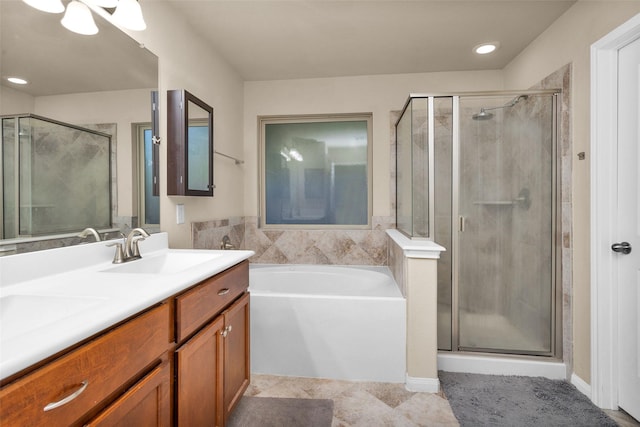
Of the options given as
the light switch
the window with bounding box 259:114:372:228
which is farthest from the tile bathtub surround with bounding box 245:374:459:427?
the window with bounding box 259:114:372:228

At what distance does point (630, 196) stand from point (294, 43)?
2290 millimetres

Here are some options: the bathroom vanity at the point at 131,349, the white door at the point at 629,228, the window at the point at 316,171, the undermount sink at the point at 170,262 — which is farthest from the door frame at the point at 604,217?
the undermount sink at the point at 170,262

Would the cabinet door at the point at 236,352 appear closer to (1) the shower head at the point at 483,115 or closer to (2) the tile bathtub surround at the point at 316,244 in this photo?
(2) the tile bathtub surround at the point at 316,244

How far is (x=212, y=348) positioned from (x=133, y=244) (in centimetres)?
63

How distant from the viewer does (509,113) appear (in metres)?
2.09

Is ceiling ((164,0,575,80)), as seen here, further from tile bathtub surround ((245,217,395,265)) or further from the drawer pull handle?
the drawer pull handle

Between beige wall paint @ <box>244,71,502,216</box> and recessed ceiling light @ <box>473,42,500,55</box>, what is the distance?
0.40 m

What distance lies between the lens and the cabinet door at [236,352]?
4.62 ft

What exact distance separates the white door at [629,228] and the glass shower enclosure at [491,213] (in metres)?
0.41

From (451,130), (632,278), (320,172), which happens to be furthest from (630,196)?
(320,172)

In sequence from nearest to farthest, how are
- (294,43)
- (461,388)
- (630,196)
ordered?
(630,196) < (461,388) < (294,43)

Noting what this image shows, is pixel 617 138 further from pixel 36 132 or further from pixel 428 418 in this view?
pixel 36 132

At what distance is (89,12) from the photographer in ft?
4.40

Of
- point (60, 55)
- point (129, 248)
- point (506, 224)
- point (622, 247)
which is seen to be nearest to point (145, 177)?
point (129, 248)
